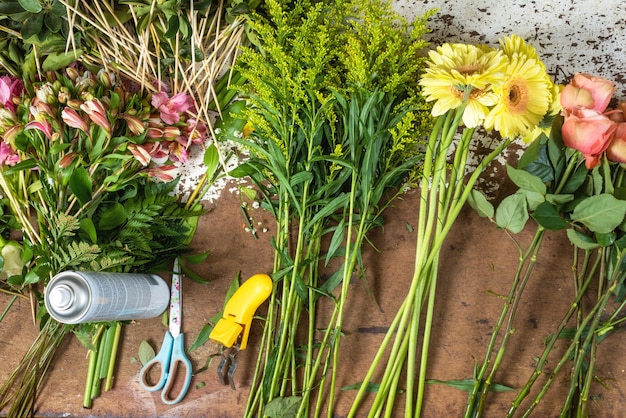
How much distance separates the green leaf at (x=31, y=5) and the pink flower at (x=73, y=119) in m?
0.17

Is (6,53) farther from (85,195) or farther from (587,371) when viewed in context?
(587,371)

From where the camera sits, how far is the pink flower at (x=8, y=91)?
1014 millimetres

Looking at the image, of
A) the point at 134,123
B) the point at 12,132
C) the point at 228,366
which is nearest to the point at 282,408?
the point at 228,366

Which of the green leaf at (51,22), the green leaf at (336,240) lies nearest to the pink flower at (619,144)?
the green leaf at (336,240)

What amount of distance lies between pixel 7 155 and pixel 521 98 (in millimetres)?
925

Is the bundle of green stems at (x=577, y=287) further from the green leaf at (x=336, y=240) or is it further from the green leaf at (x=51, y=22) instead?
the green leaf at (x=51, y=22)

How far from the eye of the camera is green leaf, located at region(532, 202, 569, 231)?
0.86 meters

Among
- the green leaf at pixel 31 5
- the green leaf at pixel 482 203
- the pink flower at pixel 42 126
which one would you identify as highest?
the green leaf at pixel 31 5

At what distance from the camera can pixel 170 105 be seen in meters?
1.06

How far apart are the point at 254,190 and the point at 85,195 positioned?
31 cm

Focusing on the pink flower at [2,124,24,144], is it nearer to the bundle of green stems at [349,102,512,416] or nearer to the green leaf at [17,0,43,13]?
the green leaf at [17,0,43,13]

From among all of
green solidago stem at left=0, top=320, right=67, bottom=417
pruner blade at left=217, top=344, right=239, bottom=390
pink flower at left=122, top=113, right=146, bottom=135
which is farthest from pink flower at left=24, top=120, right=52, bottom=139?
pruner blade at left=217, top=344, right=239, bottom=390

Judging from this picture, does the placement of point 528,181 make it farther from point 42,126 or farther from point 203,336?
point 42,126

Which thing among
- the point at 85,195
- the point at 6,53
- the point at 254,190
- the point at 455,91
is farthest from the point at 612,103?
the point at 6,53
